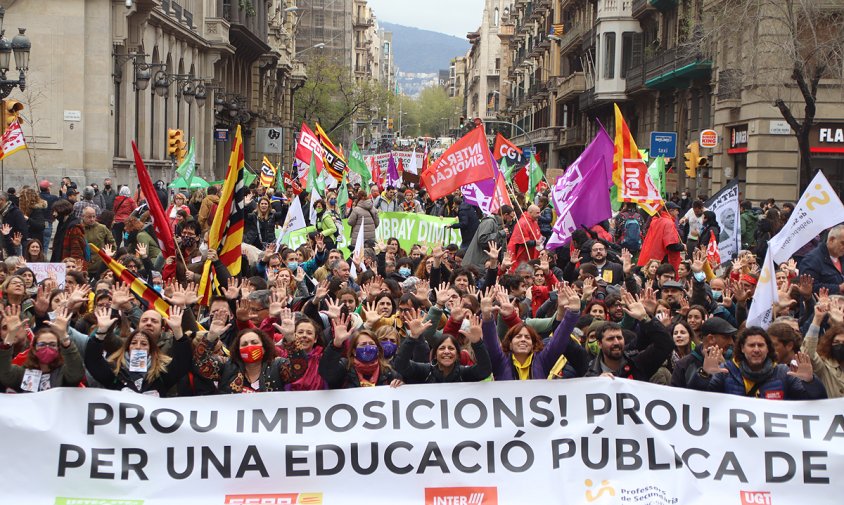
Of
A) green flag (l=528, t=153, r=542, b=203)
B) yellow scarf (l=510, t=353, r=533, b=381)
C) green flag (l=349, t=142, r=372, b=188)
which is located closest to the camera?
yellow scarf (l=510, t=353, r=533, b=381)

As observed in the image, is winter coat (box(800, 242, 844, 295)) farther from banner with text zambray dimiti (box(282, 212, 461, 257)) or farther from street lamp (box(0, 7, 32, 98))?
street lamp (box(0, 7, 32, 98))

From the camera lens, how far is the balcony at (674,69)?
34.1 meters

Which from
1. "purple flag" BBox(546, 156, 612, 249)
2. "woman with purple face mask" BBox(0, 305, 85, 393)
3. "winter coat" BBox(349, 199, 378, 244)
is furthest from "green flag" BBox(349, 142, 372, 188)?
"woman with purple face mask" BBox(0, 305, 85, 393)

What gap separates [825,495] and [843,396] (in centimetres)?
65

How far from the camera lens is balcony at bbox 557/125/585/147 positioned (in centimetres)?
6222

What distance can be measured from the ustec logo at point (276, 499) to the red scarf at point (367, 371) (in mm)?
762

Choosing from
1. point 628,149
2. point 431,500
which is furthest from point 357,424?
point 628,149

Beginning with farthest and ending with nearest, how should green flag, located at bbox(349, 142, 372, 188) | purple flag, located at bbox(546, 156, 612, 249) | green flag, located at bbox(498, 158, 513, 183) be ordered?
green flag, located at bbox(498, 158, 513, 183) < green flag, located at bbox(349, 142, 372, 188) < purple flag, located at bbox(546, 156, 612, 249)

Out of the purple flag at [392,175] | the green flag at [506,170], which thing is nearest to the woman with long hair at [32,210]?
the green flag at [506,170]

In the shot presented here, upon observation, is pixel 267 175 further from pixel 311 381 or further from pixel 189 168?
pixel 311 381

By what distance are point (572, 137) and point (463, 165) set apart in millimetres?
48724

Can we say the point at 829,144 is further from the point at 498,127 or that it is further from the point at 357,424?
the point at 498,127

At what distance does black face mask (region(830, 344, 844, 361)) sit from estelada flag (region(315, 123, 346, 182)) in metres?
17.2

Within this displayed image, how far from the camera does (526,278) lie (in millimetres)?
10672
